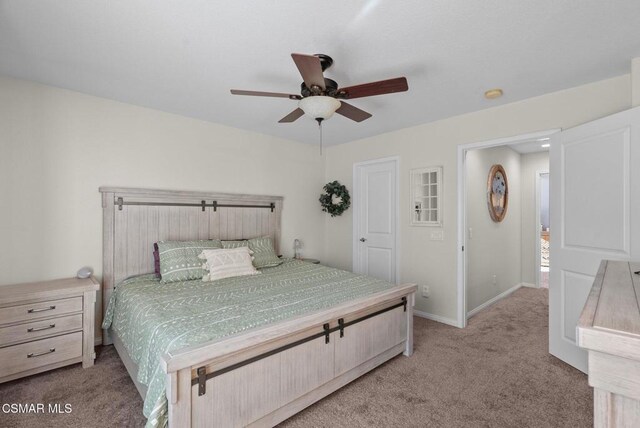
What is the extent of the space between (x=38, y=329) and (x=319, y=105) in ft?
9.06

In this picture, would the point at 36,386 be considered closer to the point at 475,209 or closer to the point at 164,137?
the point at 164,137

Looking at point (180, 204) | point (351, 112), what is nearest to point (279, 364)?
point (351, 112)

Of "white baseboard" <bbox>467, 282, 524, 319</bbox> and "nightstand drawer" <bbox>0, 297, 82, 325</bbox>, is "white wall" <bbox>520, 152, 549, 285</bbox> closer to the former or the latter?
"white baseboard" <bbox>467, 282, 524, 319</bbox>

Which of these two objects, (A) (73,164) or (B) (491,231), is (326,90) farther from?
(B) (491,231)

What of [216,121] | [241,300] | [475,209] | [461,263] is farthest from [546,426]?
[216,121]

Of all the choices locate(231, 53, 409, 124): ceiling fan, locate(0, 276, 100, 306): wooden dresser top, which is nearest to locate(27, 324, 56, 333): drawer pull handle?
locate(0, 276, 100, 306): wooden dresser top

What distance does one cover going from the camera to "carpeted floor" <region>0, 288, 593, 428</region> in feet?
6.40

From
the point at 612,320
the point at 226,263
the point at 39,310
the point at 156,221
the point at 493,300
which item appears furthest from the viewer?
the point at 493,300

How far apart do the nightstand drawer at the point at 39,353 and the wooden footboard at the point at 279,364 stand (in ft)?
5.63

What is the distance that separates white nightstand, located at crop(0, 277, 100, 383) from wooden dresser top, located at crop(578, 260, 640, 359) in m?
3.17

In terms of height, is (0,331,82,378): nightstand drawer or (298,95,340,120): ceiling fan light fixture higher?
(298,95,340,120): ceiling fan light fixture

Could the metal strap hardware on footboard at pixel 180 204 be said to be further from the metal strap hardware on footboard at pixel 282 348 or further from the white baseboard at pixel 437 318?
the white baseboard at pixel 437 318

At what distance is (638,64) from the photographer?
2246mm

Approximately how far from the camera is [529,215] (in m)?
5.44
